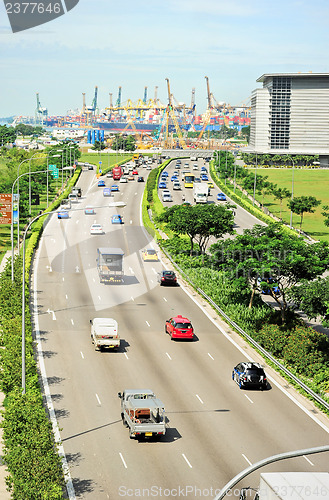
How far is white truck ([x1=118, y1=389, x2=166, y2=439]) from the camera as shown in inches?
1336

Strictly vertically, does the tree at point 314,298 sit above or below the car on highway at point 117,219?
above

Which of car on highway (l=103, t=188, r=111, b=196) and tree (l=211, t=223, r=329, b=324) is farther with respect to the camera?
car on highway (l=103, t=188, r=111, b=196)

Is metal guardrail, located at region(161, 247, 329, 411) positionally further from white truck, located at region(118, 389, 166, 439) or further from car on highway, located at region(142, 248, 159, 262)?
car on highway, located at region(142, 248, 159, 262)

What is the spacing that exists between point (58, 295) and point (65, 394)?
930 inches

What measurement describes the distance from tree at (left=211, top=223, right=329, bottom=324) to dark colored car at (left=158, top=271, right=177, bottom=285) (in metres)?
11.8

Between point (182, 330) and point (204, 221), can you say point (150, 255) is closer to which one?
point (204, 221)

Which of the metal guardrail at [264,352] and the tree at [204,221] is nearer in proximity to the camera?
the metal guardrail at [264,352]

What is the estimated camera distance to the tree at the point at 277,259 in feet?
166

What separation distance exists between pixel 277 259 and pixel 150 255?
101 feet

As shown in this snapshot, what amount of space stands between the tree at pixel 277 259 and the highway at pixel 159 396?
4.69 m

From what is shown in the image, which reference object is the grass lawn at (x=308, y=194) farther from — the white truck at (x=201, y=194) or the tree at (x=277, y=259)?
the tree at (x=277, y=259)

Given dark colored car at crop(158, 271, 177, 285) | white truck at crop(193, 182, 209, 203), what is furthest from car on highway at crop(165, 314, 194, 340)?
white truck at crop(193, 182, 209, 203)

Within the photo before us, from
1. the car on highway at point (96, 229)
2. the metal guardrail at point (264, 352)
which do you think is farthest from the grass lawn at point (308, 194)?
the metal guardrail at point (264, 352)

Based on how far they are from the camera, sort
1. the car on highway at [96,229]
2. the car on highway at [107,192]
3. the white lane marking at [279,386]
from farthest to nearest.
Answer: the car on highway at [107,192]
the car on highway at [96,229]
the white lane marking at [279,386]
